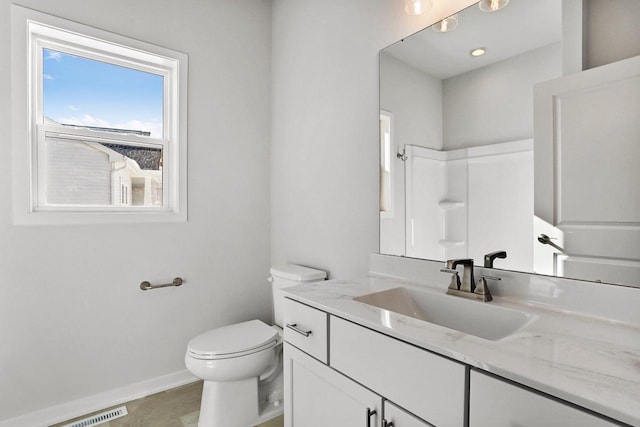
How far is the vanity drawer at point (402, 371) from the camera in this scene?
0.76 meters

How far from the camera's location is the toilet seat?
162 centimetres

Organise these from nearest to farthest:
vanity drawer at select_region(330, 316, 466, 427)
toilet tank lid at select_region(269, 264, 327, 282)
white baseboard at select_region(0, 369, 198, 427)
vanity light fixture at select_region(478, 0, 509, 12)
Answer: vanity drawer at select_region(330, 316, 466, 427), vanity light fixture at select_region(478, 0, 509, 12), white baseboard at select_region(0, 369, 198, 427), toilet tank lid at select_region(269, 264, 327, 282)

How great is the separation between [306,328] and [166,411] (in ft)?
4.04

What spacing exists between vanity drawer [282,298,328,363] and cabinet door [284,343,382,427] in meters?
0.03

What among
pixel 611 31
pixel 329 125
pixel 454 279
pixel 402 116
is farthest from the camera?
pixel 329 125

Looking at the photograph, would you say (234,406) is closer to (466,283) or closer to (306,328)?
(306,328)

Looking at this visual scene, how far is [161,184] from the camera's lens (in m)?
2.19

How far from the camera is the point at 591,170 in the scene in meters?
1.02

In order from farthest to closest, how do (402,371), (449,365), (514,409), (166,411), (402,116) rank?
(166,411) → (402,116) → (402,371) → (449,365) → (514,409)

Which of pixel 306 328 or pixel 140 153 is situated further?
pixel 140 153

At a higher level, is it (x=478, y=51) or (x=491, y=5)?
(x=491, y=5)

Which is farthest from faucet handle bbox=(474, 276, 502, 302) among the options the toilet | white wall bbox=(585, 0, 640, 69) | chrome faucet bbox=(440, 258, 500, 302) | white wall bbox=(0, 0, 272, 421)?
white wall bbox=(0, 0, 272, 421)

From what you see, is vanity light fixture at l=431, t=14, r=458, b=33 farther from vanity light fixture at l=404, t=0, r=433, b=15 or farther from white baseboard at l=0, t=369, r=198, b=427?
white baseboard at l=0, t=369, r=198, b=427

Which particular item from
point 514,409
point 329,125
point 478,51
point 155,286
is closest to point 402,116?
point 478,51
